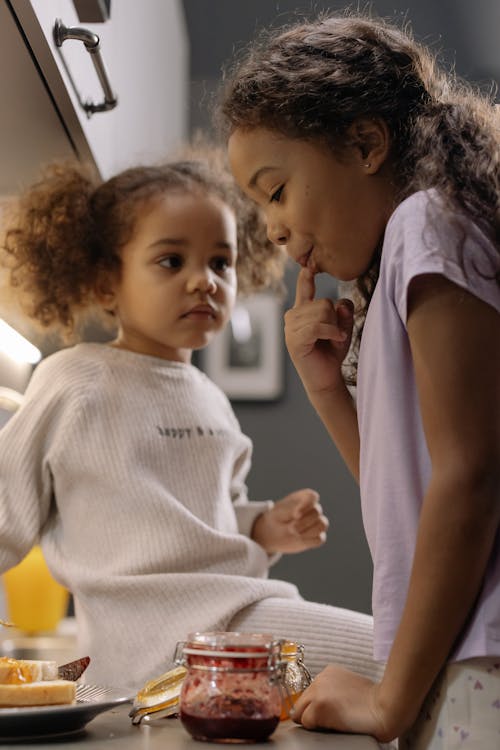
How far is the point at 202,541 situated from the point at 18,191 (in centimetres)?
63

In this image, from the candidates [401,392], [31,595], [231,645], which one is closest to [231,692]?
A: [231,645]

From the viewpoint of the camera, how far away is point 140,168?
1.40 m

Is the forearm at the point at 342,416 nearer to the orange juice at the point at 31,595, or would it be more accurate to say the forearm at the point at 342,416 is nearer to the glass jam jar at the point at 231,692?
the glass jam jar at the point at 231,692

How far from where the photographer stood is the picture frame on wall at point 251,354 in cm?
288

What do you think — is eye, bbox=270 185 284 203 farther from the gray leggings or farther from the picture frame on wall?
the picture frame on wall

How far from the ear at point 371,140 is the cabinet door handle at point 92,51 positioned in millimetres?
350

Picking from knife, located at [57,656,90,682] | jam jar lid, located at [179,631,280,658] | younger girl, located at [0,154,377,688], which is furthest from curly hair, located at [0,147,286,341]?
jam jar lid, located at [179,631,280,658]

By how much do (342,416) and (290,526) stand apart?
0.44m

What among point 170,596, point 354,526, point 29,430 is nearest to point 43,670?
point 170,596

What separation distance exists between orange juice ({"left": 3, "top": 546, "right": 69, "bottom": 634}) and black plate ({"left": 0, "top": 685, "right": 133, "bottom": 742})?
101 centimetres

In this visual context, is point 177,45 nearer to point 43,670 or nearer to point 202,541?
point 202,541

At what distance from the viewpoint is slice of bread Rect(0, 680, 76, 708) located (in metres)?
0.75

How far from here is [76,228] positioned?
4.59 feet

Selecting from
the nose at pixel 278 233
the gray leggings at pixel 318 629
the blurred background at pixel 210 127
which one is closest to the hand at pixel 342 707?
the gray leggings at pixel 318 629
